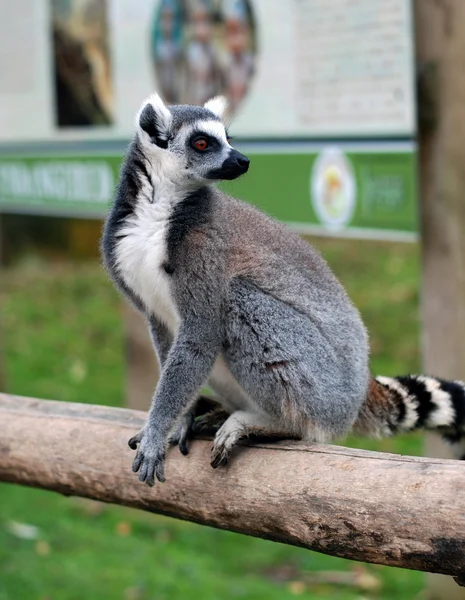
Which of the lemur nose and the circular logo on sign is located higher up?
the lemur nose

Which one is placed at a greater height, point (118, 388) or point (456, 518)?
point (456, 518)

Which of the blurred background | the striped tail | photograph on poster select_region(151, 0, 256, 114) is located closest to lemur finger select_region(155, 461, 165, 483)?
the striped tail

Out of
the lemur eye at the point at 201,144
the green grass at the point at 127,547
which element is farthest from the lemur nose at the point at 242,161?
the green grass at the point at 127,547

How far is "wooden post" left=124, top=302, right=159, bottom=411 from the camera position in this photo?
493cm

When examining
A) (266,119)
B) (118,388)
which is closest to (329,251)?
(118,388)

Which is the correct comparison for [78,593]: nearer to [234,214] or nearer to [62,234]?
[234,214]

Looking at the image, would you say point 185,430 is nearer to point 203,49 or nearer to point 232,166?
point 232,166

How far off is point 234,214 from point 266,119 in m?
1.38

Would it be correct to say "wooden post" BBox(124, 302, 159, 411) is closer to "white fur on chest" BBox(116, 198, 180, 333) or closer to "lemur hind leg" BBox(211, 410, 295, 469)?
"white fur on chest" BBox(116, 198, 180, 333)

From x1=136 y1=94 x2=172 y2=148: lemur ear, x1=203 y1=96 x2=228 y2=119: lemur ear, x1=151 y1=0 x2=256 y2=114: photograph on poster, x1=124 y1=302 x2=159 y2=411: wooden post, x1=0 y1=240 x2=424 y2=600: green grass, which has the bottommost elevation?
x1=0 y1=240 x2=424 y2=600: green grass

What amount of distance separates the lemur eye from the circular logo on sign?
1056 millimetres

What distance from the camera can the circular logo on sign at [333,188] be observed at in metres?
3.74

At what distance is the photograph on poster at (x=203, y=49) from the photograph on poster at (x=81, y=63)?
18.5 inches

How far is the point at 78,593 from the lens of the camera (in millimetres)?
4133
